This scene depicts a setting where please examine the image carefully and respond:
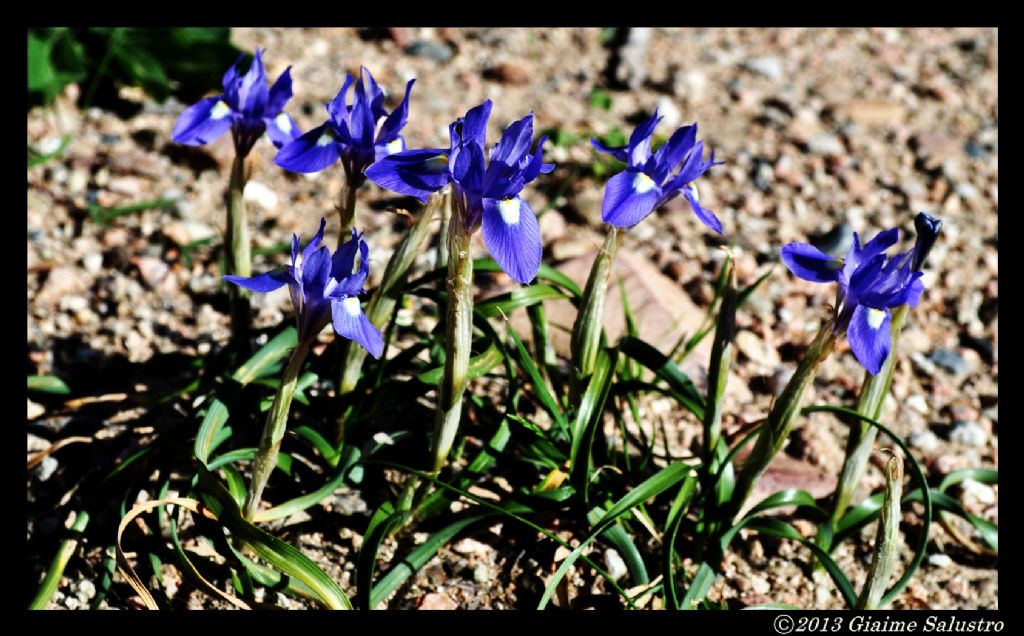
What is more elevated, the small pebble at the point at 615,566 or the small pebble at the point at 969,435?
the small pebble at the point at 969,435

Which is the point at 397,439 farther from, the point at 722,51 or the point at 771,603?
the point at 722,51

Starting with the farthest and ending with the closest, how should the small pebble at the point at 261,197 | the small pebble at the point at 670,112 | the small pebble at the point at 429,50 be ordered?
the small pebble at the point at 429,50 < the small pebble at the point at 670,112 < the small pebble at the point at 261,197

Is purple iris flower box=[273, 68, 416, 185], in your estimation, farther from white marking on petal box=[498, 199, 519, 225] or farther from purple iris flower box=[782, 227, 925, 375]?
purple iris flower box=[782, 227, 925, 375]

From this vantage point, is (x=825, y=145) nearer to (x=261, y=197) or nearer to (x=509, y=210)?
(x=261, y=197)

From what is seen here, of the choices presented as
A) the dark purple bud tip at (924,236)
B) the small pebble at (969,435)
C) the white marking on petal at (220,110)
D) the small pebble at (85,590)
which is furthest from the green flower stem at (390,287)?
the small pebble at (969,435)

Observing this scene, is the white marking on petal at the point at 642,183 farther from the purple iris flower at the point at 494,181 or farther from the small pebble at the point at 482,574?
the small pebble at the point at 482,574

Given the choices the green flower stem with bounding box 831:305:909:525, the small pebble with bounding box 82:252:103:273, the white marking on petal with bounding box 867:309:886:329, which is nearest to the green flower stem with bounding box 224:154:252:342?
the small pebble with bounding box 82:252:103:273
